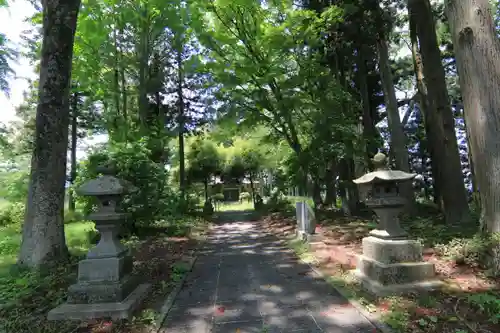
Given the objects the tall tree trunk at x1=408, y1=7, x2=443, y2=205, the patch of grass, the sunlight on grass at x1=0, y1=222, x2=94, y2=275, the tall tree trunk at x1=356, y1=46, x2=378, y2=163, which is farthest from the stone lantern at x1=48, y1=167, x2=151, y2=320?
the tall tree trunk at x1=356, y1=46, x2=378, y2=163

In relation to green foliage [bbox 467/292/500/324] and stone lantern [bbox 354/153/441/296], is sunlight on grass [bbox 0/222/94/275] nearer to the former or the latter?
stone lantern [bbox 354/153/441/296]

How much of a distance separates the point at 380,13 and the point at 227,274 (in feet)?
32.7

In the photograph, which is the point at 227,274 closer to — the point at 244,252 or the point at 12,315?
the point at 244,252

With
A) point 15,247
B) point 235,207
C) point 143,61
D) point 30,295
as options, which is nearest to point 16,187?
point 15,247

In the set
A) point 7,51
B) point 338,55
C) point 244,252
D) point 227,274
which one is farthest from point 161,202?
point 338,55

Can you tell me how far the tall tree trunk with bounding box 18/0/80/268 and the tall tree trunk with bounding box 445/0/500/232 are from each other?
7291 millimetres

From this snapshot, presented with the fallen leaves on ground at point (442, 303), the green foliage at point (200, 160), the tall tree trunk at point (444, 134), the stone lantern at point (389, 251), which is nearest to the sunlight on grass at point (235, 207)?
the green foliage at point (200, 160)

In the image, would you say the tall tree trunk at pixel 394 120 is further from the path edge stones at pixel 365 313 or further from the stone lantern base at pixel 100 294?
the stone lantern base at pixel 100 294

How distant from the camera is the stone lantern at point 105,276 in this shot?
443 cm

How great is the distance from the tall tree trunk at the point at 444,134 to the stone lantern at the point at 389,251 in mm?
4355

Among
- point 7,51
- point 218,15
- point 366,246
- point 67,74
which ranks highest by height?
point 218,15

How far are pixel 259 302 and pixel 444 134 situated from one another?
7136 millimetres

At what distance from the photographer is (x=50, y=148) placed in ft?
21.6

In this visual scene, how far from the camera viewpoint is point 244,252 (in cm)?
923
